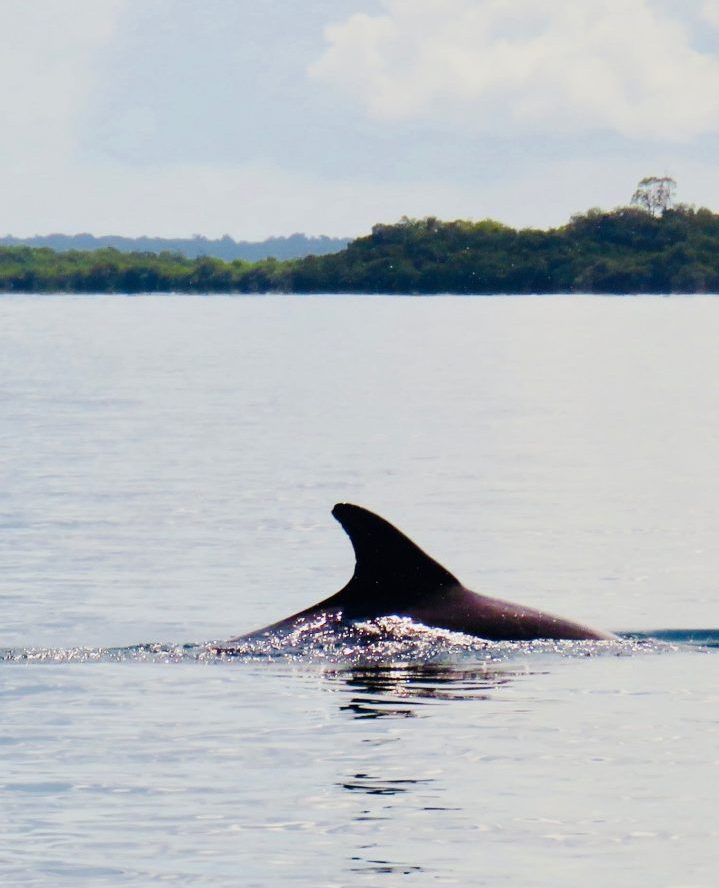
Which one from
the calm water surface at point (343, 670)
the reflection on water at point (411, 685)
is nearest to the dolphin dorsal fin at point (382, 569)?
the calm water surface at point (343, 670)

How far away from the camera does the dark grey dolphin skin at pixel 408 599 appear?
1792 centimetres

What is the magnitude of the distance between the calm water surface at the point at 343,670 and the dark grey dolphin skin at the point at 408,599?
0.84ft

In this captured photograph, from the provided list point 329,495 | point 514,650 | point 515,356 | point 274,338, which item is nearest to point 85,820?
point 514,650

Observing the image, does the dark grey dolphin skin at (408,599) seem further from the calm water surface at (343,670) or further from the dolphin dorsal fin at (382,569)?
the calm water surface at (343,670)

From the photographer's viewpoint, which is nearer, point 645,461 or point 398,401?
point 645,461

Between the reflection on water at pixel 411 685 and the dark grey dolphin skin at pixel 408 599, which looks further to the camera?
the dark grey dolphin skin at pixel 408 599

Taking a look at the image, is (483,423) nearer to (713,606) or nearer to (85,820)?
(713,606)

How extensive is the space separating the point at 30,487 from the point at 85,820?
2301 cm

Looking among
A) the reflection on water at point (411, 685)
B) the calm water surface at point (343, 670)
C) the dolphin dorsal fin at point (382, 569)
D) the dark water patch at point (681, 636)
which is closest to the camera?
the calm water surface at point (343, 670)

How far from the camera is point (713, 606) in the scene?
22.5 meters

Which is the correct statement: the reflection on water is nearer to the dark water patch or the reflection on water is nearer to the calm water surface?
the calm water surface

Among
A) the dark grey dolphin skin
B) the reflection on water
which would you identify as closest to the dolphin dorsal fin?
the dark grey dolphin skin

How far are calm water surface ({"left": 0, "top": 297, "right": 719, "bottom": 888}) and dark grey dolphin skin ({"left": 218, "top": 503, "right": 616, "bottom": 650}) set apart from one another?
0.26 metres

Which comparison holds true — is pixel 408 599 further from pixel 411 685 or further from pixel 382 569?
pixel 411 685
